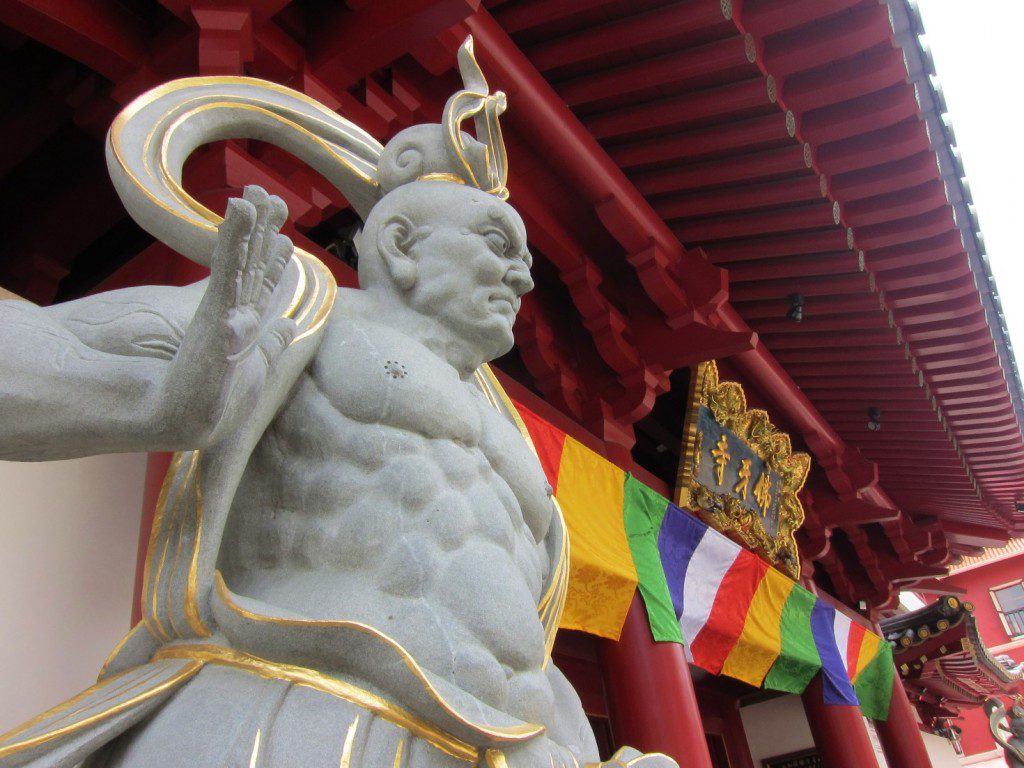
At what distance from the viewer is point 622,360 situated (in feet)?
11.4

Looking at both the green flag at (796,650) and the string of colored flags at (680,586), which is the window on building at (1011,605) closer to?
the string of colored flags at (680,586)

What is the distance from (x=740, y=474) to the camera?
14.8 feet

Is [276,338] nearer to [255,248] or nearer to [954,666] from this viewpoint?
[255,248]

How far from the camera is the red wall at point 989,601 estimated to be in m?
14.4

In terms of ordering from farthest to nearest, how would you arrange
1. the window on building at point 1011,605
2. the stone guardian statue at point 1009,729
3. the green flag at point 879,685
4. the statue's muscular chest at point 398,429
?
the window on building at point 1011,605 < the stone guardian statue at point 1009,729 < the green flag at point 879,685 < the statue's muscular chest at point 398,429

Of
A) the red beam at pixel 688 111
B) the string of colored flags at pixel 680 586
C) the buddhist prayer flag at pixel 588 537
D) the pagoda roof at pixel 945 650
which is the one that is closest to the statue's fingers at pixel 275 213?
the string of colored flags at pixel 680 586

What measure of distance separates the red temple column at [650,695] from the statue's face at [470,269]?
85.6 inches

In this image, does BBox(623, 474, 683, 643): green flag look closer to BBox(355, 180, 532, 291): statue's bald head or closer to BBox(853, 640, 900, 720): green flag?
BBox(355, 180, 532, 291): statue's bald head

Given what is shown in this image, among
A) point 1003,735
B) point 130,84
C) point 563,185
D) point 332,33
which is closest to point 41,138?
point 130,84

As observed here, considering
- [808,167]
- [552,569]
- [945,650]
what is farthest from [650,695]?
[945,650]

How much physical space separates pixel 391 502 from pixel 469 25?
1.93 metres

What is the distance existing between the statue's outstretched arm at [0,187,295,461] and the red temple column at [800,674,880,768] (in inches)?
201

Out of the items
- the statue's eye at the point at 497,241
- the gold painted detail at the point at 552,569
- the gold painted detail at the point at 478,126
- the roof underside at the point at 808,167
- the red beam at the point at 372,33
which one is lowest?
the gold painted detail at the point at 552,569

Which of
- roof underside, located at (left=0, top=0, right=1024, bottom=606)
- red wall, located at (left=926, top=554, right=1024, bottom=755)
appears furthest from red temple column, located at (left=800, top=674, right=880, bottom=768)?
red wall, located at (left=926, top=554, right=1024, bottom=755)
